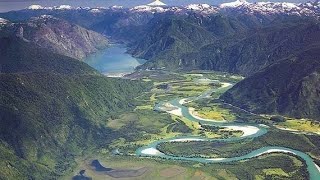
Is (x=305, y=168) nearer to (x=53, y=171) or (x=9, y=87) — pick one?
(x=53, y=171)

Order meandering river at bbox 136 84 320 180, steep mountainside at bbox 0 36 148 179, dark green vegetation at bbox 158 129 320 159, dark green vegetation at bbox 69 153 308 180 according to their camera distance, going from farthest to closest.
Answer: dark green vegetation at bbox 158 129 320 159 < meandering river at bbox 136 84 320 180 < steep mountainside at bbox 0 36 148 179 < dark green vegetation at bbox 69 153 308 180

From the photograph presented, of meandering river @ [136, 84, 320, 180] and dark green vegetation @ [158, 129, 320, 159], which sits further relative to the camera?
dark green vegetation @ [158, 129, 320, 159]

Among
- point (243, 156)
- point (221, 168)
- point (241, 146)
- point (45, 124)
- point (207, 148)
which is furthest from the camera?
point (45, 124)

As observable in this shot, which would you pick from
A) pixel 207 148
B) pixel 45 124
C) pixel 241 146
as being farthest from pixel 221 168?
pixel 45 124

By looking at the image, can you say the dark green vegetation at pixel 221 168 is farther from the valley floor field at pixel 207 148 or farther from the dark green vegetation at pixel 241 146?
the dark green vegetation at pixel 241 146

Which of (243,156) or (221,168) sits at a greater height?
(221,168)

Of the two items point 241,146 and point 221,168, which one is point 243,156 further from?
point 221,168

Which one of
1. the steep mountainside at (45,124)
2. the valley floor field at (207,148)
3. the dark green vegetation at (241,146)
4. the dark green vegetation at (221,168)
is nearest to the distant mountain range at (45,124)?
the steep mountainside at (45,124)

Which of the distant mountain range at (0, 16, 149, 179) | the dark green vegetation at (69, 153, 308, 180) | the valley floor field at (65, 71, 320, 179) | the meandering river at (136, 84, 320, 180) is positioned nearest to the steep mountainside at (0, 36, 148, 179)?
the distant mountain range at (0, 16, 149, 179)

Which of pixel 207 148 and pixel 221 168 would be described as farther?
pixel 207 148

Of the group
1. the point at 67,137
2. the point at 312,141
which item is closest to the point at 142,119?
the point at 67,137

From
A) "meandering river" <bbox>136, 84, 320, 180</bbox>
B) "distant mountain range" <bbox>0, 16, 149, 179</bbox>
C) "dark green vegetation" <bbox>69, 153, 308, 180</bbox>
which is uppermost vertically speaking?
"distant mountain range" <bbox>0, 16, 149, 179</bbox>

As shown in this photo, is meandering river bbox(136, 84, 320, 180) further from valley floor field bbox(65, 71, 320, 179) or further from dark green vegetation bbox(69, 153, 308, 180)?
dark green vegetation bbox(69, 153, 308, 180)
